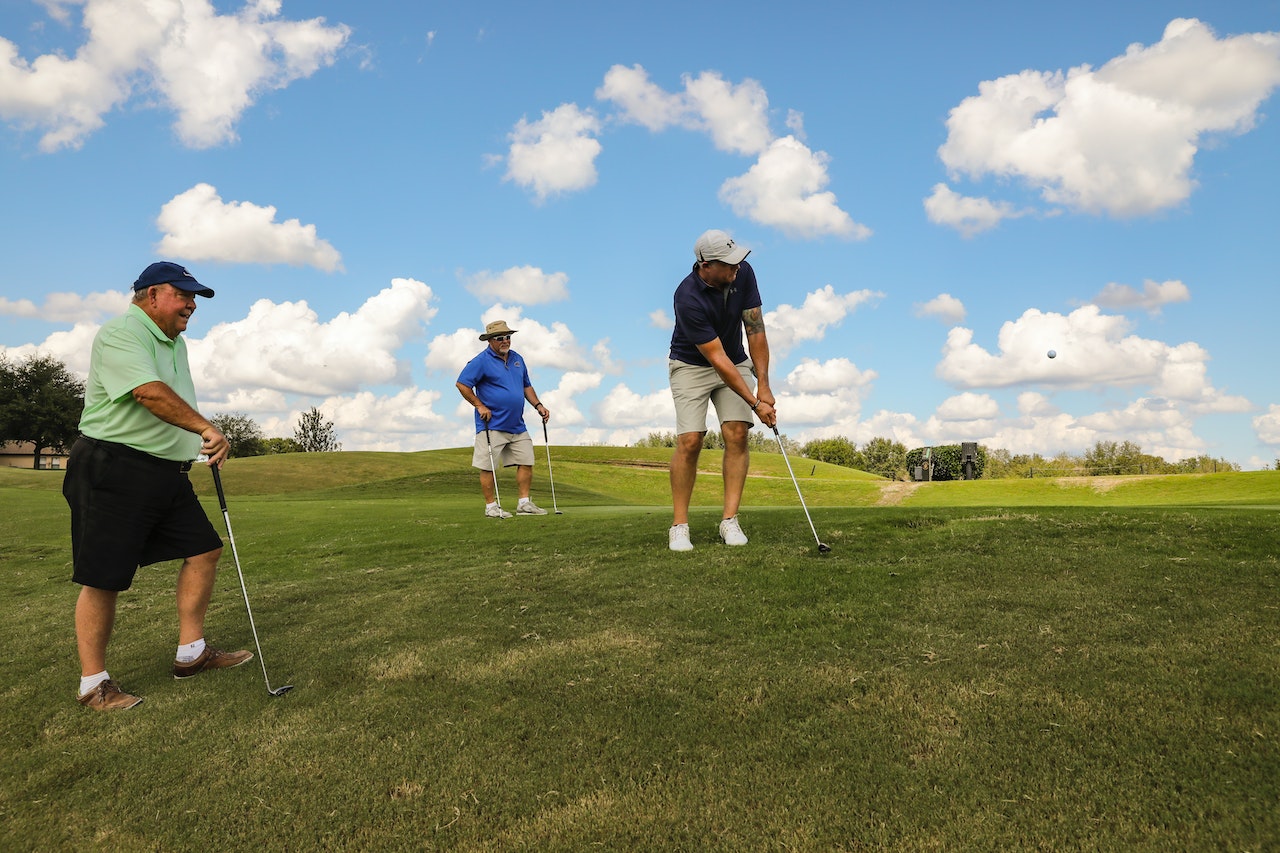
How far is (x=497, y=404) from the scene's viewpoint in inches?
465

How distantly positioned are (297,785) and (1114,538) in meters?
5.54

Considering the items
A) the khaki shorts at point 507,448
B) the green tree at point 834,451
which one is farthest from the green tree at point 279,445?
the khaki shorts at point 507,448

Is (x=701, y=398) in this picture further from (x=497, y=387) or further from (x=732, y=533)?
(x=497, y=387)

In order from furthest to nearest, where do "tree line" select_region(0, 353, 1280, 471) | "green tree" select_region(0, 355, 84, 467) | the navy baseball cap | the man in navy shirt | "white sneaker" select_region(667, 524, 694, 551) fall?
"green tree" select_region(0, 355, 84, 467)
"tree line" select_region(0, 353, 1280, 471)
"white sneaker" select_region(667, 524, 694, 551)
the man in navy shirt
the navy baseball cap

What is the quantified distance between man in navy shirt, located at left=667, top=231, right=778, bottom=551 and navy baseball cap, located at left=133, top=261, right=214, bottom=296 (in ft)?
11.1

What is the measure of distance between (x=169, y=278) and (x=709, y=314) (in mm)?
3720

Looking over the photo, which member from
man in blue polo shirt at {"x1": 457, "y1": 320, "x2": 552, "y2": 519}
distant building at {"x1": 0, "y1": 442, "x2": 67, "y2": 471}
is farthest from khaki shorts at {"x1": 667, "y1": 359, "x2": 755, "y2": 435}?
distant building at {"x1": 0, "y1": 442, "x2": 67, "y2": 471}

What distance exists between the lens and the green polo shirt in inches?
162

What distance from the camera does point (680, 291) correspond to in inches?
251

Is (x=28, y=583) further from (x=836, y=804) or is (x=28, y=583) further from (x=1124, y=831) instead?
(x=1124, y=831)

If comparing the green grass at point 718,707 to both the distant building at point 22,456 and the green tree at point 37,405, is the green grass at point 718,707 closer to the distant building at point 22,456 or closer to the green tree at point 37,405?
the green tree at point 37,405

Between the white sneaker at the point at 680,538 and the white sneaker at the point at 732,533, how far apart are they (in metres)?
0.28

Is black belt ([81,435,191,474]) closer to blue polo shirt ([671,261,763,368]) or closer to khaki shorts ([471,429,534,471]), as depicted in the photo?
blue polo shirt ([671,261,763,368])

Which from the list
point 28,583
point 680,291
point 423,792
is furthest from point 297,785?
→ point 28,583
